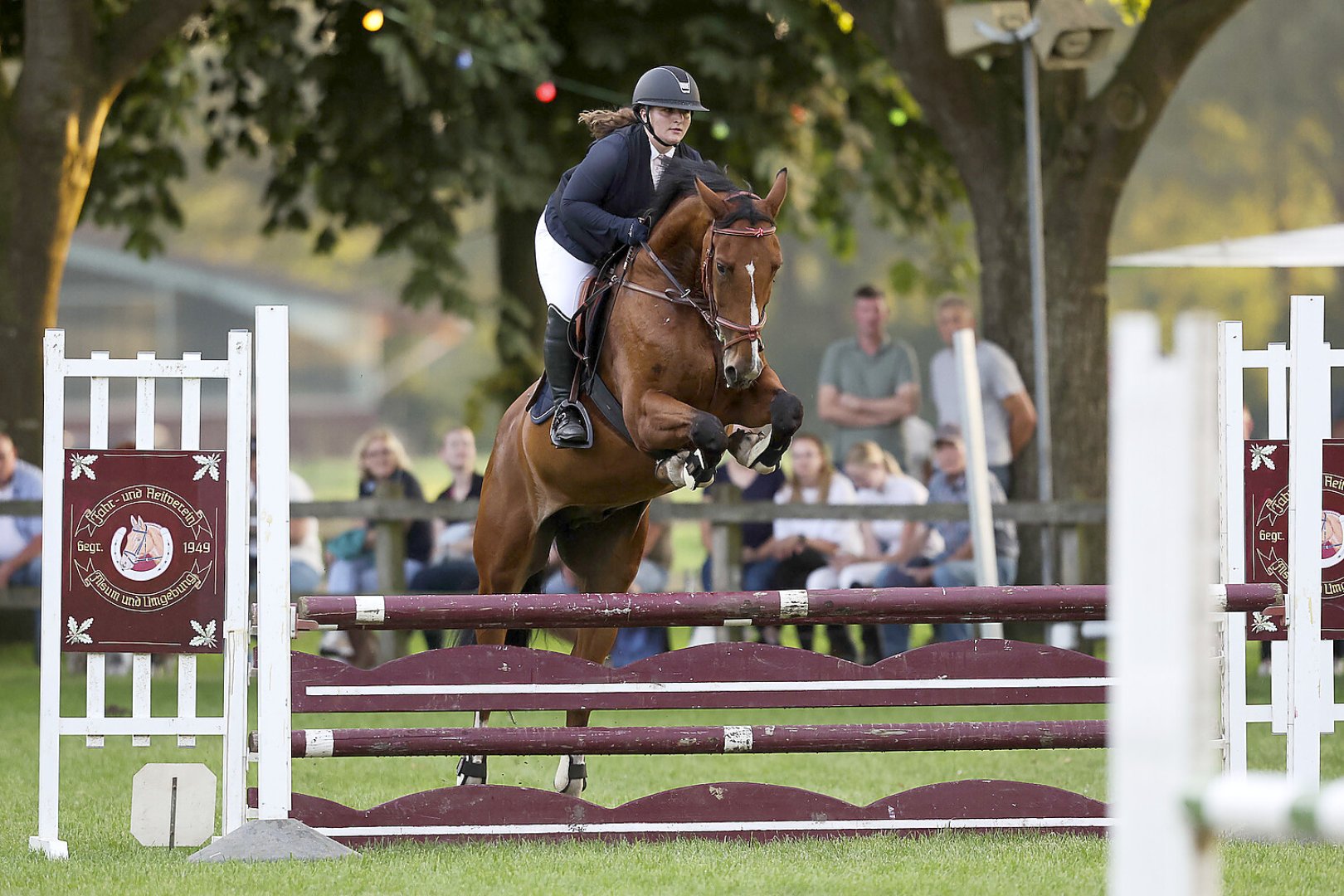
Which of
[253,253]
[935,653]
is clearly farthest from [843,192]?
[253,253]

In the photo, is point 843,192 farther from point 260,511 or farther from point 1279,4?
point 1279,4

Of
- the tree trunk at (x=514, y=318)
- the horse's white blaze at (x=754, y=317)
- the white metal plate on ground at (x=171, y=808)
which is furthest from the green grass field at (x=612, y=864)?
the tree trunk at (x=514, y=318)

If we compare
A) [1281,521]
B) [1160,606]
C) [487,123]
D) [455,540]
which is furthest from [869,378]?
[1160,606]

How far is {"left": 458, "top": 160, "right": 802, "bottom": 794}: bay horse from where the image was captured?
4.82 metres

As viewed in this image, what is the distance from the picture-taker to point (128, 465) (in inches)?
175

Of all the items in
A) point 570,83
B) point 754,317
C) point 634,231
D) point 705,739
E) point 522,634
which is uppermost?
point 570,83

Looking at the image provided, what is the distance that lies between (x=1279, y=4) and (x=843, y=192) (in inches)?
650

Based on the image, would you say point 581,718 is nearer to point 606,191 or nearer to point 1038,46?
point 606,191

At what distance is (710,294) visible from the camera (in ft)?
16.0

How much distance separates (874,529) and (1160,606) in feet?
24.6

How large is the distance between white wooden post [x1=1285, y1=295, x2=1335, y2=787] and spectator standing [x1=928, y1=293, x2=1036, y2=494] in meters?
4.67

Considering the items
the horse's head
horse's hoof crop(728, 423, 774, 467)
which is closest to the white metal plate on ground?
horse's hoof crop(728, 423, 774, 467)

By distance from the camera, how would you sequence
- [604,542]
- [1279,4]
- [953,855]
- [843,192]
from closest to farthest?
[953,855]
[604,542]
[843,192]
[1279,4]

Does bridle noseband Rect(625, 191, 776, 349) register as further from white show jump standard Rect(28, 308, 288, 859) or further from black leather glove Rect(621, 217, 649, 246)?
white show jump standard Rect(28, 308, 288, 859)
